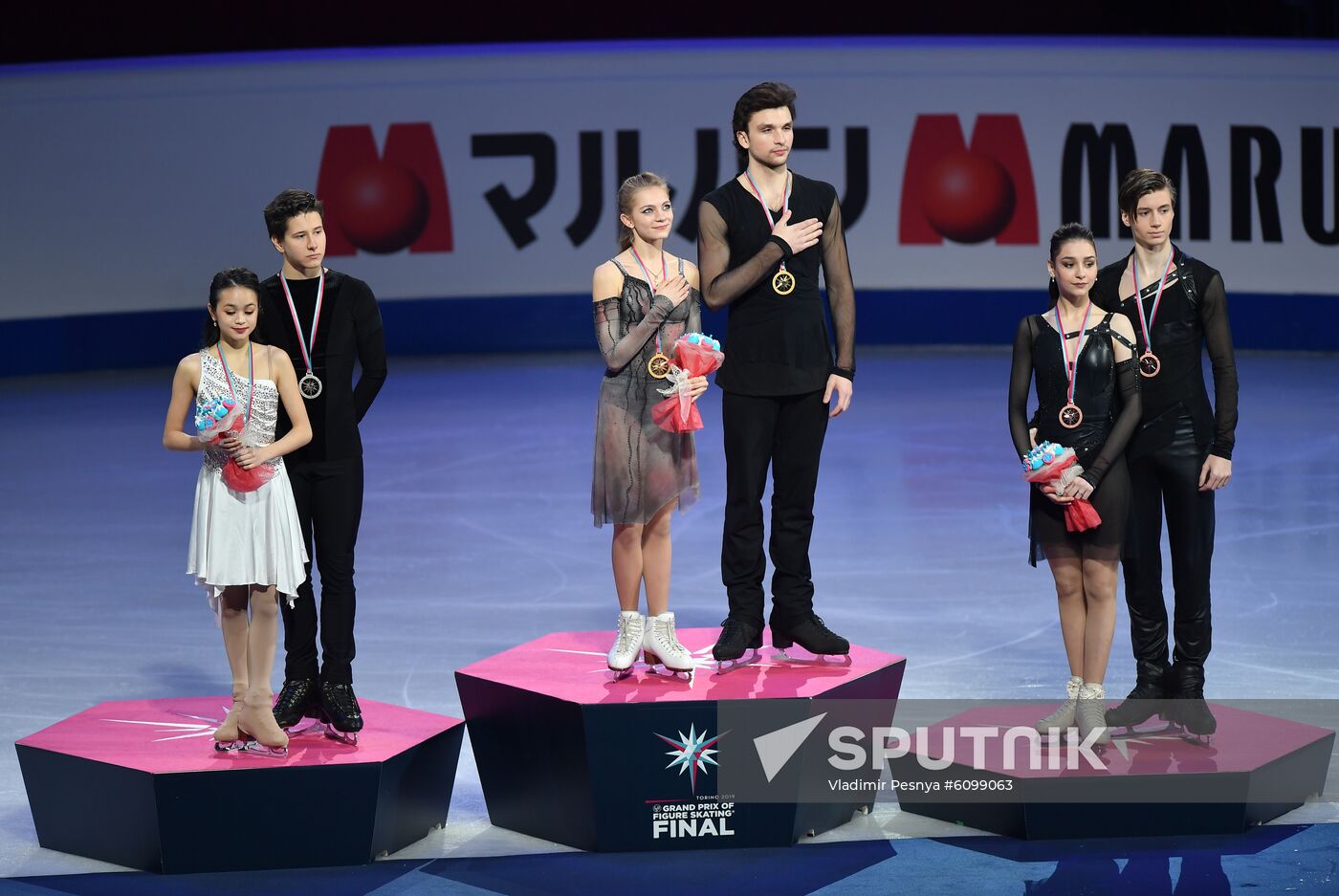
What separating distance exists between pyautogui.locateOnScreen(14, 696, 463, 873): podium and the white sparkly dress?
514mm

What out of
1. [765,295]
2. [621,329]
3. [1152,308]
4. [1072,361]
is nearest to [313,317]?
[621,329]

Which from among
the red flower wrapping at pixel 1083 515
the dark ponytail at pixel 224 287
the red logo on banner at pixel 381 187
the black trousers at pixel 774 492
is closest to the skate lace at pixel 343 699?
the dark ponytail at pixel 224 287

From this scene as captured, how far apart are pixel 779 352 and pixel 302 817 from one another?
197 centimetres

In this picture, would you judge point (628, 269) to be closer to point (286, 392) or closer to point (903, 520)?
point (286, 392)

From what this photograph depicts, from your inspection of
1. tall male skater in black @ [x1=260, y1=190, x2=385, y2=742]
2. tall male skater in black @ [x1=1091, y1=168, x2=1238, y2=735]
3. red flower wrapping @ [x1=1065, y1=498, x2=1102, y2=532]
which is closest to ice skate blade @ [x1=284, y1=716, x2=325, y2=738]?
tall male skater in black @ [x1=260, y1=190, x2=385, y2=742]

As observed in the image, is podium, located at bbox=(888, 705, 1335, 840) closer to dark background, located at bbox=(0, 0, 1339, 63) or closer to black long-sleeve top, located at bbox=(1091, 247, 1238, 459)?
black long-sleeve top, located at bbox=(1091, 247, 1238, 459)

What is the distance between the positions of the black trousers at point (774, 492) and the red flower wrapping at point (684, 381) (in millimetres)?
229

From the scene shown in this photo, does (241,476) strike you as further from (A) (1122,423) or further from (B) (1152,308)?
(B) (1152,308)

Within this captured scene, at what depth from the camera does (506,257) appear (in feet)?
49.7

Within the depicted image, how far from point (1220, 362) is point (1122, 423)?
16.0 inches

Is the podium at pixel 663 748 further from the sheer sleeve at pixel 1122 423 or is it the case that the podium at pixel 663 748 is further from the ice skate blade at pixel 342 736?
the sheer sleeve at pixel 1122 423

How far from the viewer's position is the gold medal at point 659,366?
5.41 metres

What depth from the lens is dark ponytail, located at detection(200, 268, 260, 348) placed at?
514 cm

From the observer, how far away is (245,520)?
16.9 feet
